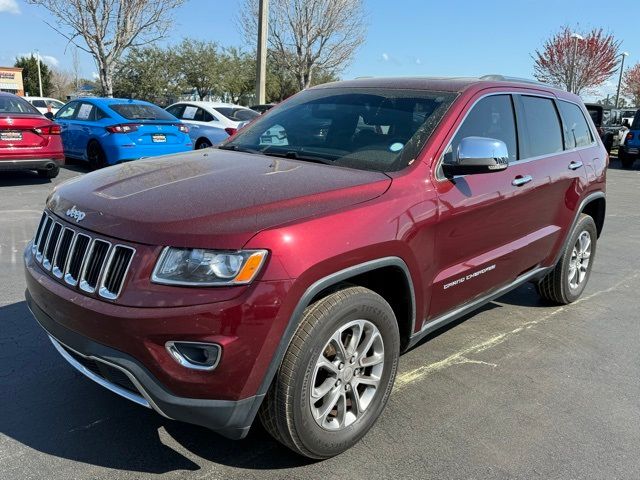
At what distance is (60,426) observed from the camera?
2990 mm

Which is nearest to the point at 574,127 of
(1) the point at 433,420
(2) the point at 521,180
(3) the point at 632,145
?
(2) the point at 521,180

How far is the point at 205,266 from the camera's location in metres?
2.33

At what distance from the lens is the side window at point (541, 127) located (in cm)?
420

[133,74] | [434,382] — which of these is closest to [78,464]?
[434,382]

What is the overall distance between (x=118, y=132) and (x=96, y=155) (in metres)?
0.92

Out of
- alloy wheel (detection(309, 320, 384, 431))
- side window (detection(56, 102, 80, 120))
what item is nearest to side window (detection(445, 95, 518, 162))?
alloy wheel (detection(309, 320, 384, 431))

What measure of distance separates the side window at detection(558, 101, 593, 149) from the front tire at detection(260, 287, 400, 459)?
2787 millimetres

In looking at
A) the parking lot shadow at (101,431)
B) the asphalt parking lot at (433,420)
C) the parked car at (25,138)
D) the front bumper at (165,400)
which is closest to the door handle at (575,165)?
the asphalt parking lot at (433,420)

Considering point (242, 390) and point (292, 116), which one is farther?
point (292, 116)

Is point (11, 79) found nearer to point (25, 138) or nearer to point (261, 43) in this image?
point (261, 43)

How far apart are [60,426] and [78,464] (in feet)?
1.25

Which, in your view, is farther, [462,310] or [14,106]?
[14,106]

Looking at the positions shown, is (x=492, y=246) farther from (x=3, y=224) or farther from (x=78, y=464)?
(x=3, y=224)

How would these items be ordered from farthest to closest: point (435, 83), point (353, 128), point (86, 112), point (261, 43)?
point (261, 43), point (86, 112), point (435, 83), point (353, 128)
